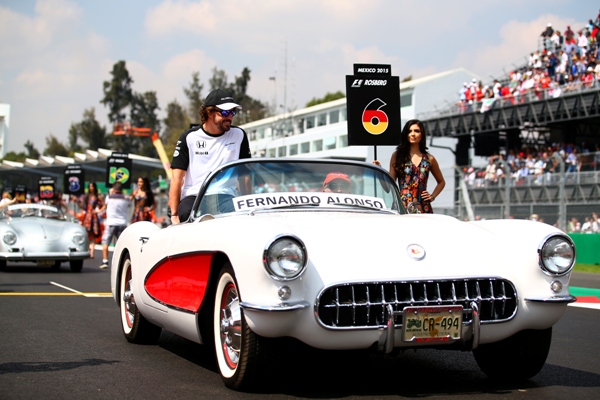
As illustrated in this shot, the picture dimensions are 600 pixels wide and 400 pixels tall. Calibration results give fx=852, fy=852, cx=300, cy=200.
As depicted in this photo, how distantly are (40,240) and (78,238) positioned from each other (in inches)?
27.2

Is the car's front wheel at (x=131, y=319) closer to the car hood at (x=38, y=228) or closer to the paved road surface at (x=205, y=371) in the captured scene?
the paved road surface at (x=205, y=371)

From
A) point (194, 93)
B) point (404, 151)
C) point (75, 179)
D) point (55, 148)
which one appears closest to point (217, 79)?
point (194, 93)

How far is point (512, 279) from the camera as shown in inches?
182

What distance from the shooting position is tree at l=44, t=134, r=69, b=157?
135925 millimetres

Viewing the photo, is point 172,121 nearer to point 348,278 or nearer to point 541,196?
point 541,196

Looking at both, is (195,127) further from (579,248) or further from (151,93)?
(151,93)

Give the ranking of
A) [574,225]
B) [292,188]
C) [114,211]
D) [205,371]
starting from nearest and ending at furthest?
[205,371]
[292,188]
[114,211]
[574,225]

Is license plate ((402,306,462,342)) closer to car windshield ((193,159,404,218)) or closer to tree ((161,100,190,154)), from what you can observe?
car windshield ((193,159,404,218))

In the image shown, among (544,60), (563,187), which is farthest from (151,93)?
(563,187)

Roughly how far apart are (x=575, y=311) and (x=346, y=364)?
4.88 meters

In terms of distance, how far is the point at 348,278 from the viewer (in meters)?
4.33

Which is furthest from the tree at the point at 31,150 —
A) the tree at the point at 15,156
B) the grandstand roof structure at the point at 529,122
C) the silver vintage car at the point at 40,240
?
the silver vintage car at the point at 40,240

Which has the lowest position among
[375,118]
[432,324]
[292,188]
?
[432,324]

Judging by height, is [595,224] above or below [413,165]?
below
